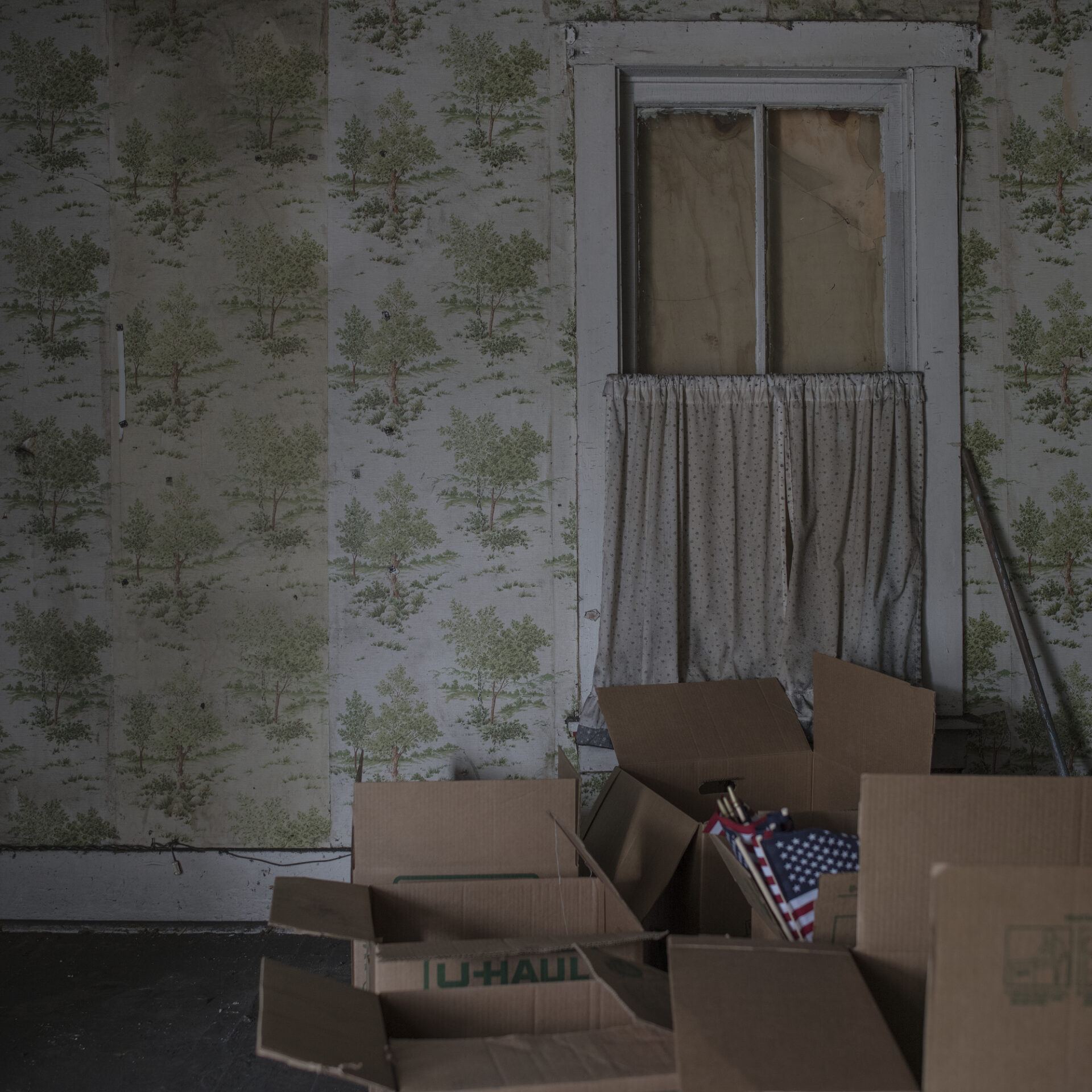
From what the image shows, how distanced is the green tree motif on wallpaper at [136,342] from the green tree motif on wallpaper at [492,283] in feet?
2.81

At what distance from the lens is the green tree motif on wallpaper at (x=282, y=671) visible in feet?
8.15

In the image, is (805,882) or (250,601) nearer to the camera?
(805,882)

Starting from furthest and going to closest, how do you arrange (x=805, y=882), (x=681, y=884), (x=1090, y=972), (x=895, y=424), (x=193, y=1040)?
(x=895, y=424)
(x=193, y=1040)
(x=681, y=884)
(x=805, y=882)
(x=1090, y=972)

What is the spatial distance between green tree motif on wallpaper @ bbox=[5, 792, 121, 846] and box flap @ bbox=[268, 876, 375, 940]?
147 centimetres

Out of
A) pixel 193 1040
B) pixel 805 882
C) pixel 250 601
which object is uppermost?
pixel 250 601

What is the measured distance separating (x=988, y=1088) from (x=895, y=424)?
1.86 meters

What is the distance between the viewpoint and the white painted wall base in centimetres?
248

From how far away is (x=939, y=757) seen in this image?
7.91ft

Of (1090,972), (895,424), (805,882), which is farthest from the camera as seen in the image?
(895,424)

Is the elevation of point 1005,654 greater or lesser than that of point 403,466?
lesser

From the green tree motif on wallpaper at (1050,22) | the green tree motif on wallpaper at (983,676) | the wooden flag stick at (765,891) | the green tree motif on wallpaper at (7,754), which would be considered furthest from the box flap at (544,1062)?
the green tree motif on wallpaper at (1050,22)

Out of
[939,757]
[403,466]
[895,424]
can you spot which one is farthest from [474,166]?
[939,757]

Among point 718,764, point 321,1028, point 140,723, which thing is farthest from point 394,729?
point 321,1028

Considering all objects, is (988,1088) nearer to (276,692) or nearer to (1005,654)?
(1005,654)
